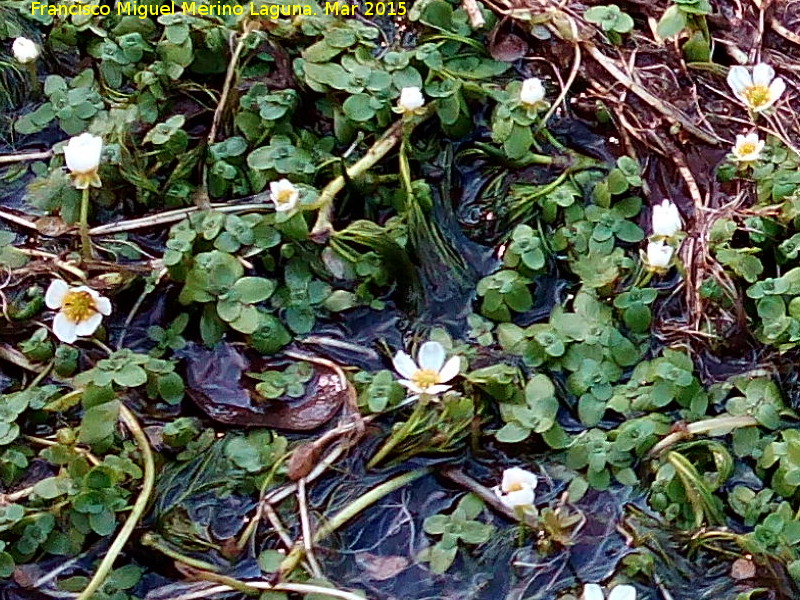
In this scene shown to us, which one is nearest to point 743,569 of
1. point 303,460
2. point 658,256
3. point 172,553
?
point 658,256

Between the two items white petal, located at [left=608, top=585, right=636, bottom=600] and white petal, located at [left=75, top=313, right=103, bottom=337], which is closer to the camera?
white petal, located at [left=608, top=585, right=636, bottom=600]

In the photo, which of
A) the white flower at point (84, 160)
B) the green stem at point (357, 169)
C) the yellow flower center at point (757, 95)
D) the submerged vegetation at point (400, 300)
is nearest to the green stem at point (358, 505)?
the submerged vegetation at point (400, 300)

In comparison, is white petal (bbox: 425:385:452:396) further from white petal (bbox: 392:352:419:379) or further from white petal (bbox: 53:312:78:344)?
white petal (bbox: 53:312:78:344)

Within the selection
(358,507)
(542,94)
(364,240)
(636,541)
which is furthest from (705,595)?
(542,94)

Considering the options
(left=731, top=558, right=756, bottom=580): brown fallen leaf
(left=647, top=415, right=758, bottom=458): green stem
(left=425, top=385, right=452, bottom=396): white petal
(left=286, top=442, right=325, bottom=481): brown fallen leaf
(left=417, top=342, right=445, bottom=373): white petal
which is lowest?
(left=731, top=558, right=756, bottom=580): brown fallen leaf

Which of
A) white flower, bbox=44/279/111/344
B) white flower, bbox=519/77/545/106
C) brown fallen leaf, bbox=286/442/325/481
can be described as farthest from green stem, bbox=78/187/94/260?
white flower, bbox=519/77/545/106
